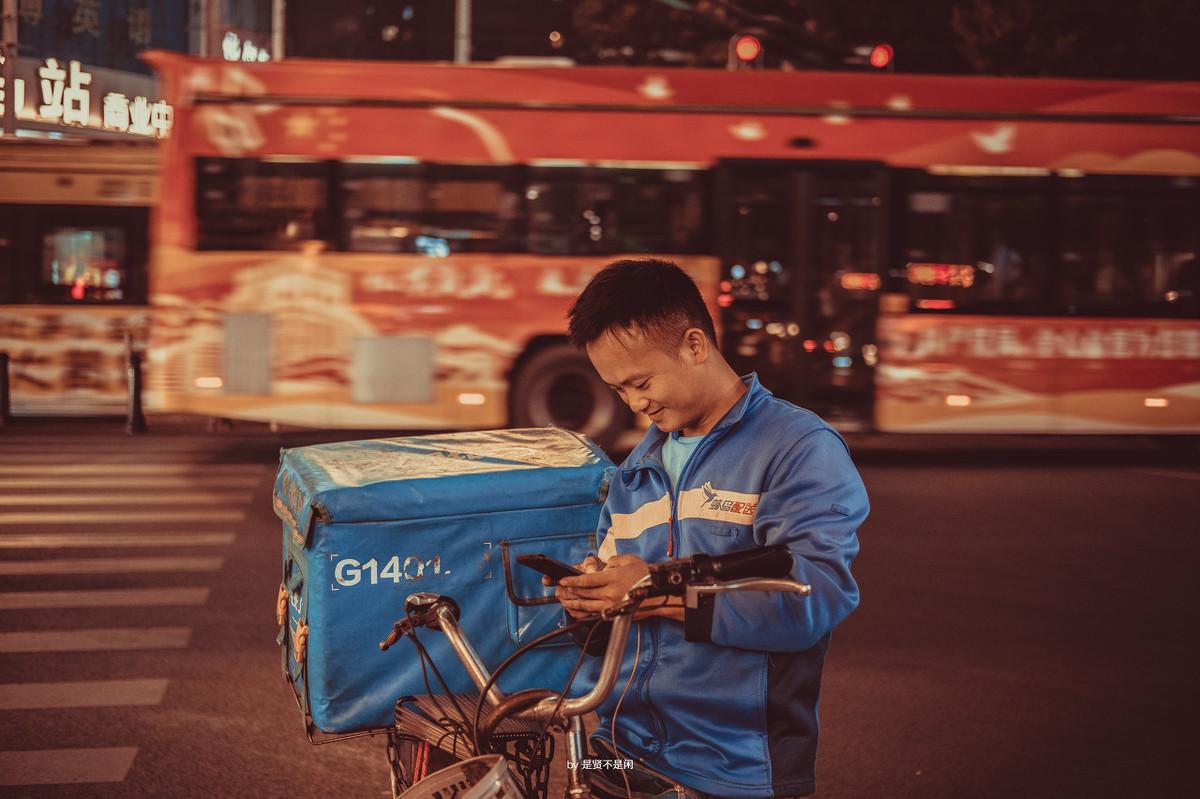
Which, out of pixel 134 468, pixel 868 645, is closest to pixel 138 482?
pixel 134 468

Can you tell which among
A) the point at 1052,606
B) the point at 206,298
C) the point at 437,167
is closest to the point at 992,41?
the point at 437,167

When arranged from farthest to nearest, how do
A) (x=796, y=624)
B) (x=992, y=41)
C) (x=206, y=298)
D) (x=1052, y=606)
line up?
(x=992, y=41) → (x=206, y=298) → (x=1052, y=606) → (x=796, y=624)

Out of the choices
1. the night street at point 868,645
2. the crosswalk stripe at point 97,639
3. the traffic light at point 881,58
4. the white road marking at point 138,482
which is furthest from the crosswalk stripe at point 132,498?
the traffic light at point 881,58

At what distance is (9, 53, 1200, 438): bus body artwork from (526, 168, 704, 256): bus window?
0.07 ft

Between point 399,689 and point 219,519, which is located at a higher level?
point 399,689

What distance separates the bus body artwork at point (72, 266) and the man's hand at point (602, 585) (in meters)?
15.7

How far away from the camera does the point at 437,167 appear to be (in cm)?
1192

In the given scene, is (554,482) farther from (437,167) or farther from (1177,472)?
(1177,472)

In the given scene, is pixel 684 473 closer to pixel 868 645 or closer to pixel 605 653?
pixel 605 653

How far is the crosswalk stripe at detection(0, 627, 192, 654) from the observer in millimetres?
6355

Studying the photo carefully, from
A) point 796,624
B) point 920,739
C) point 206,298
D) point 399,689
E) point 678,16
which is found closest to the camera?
point 796,624

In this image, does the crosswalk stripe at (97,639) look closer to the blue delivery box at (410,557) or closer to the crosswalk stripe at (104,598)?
the crosswalk stripe at (104,598)

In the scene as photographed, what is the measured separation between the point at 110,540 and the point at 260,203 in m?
3.96

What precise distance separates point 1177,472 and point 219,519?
343 inches
